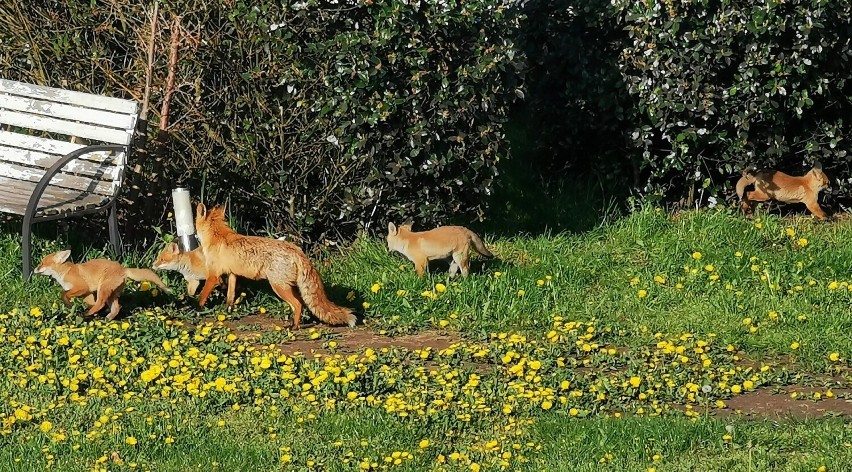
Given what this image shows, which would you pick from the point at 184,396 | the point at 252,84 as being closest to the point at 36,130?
the point at 252,84

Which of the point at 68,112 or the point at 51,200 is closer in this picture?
the point at 51,200

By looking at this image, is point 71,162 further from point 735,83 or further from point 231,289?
point 735,83

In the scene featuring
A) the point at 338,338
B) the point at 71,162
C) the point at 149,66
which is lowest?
the point at 338,338

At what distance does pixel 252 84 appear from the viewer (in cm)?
784

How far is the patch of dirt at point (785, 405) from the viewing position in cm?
582

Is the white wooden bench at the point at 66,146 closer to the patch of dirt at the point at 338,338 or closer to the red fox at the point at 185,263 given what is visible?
the red fox at the point at 185,263

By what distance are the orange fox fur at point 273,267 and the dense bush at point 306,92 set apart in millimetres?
973

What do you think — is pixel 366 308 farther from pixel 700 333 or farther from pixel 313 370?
pixel 700 333

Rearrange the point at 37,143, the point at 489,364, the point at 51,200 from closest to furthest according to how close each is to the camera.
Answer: the point at 489,364 → the point at 51,200 → the point at 37,143

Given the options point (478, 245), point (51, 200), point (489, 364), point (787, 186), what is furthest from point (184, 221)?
point (787, 186)

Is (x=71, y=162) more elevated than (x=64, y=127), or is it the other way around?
(x=64, y=127)

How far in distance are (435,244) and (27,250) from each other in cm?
242

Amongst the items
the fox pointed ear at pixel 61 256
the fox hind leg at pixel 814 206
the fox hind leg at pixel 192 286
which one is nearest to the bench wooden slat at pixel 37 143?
the fox pointed ear at pixel 61 256

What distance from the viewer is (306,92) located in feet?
25.4
